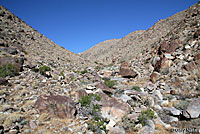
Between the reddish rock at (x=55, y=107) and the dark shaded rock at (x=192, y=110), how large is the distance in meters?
5.80

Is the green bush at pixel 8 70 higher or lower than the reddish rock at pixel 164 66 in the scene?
lower

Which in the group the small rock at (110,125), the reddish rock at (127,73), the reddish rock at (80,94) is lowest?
the small rock at (110,125)

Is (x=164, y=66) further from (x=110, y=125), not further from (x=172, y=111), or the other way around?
(x=110, y=125)

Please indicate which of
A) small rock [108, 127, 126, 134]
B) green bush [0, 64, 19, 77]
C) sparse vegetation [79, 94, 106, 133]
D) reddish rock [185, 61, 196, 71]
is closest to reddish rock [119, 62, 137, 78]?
reddish rock [185, 61, 196, 71]

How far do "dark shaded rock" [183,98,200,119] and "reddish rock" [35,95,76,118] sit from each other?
580cm

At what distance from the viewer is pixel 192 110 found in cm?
610

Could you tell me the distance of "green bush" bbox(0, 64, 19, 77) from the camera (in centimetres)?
714

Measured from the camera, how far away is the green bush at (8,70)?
7.14 meters

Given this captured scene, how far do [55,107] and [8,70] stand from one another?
14.9ft

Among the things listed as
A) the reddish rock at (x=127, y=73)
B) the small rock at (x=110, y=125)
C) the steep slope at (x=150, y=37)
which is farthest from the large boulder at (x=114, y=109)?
the steep slope at (x=150, y=37)

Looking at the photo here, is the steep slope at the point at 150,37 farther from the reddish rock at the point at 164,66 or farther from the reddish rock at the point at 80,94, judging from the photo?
the reddish rock at the point at 80,94

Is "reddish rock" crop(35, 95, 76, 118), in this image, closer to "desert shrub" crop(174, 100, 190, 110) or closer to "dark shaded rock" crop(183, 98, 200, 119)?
"dark shaded rock" crop(183, 98, 200, 119)

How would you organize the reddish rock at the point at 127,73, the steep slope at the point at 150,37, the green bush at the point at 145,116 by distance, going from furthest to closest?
the steep slope at the point at 150,37
the reddish rock at the point at 127,73
the green bush at the point at 145,116

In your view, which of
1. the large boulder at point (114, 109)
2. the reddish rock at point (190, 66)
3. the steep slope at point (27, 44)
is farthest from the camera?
the steep slope at point (27, 44)
